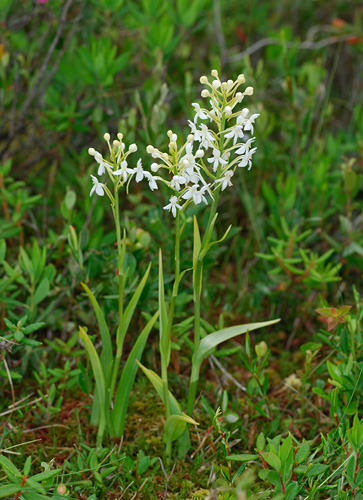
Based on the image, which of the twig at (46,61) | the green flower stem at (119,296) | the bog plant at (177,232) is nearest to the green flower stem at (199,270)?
the bog plant at (177,232)

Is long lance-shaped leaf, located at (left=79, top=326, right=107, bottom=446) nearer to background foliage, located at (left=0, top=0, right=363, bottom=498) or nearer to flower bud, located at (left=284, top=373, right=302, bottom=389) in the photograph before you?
background foliage, located at (left=0, top=0, right=363, bottom=498)

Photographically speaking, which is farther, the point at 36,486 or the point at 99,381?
the point at 99,381

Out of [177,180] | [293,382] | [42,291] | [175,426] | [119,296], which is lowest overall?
[293,382]

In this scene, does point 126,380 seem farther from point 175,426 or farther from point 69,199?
point 69,199

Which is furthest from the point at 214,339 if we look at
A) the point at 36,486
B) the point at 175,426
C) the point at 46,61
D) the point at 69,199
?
the point at 46,61

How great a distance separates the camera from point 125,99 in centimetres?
319

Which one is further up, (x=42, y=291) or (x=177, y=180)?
(x=177, y=180)

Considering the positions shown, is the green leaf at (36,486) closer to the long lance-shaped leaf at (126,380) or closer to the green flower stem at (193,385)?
the long lance-shaped leaf at (126,380)

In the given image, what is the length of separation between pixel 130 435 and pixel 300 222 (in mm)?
1243

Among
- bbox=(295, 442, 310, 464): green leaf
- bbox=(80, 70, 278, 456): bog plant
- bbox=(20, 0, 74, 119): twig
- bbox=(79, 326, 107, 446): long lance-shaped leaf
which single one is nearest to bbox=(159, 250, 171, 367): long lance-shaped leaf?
bbox=(80, 70, 278, 456): bog plant

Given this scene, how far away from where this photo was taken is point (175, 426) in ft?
5.48

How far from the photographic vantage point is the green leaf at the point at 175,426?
5.34 feet

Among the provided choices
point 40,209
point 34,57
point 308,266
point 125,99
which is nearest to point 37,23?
point 34,57

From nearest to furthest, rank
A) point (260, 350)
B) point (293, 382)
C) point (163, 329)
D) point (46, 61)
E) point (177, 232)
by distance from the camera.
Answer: point (177, 232), point (163, 329), point (260, 350), point (293, 382), point (46, 61)
